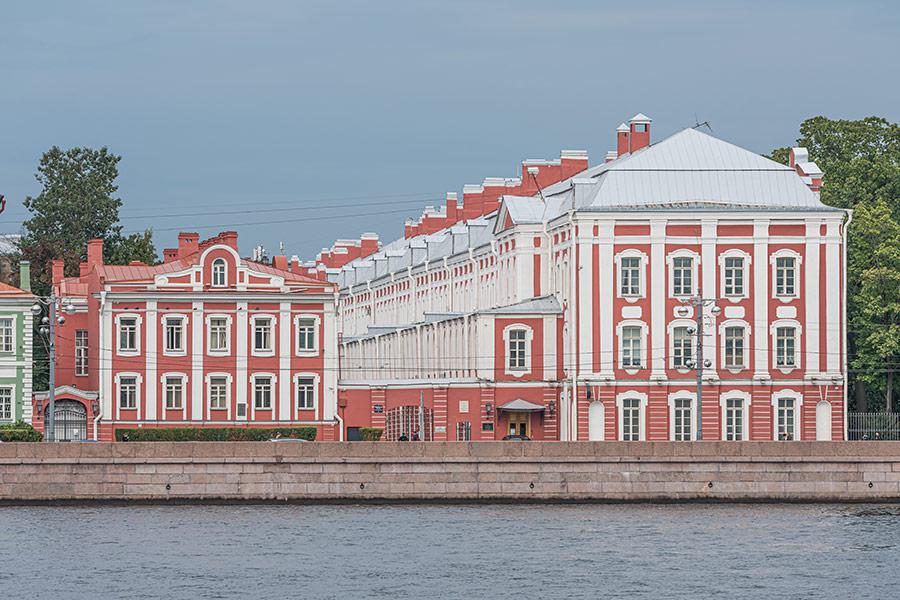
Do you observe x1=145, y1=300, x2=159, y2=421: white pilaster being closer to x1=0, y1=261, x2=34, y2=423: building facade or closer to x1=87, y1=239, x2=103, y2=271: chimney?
x1=0, y1=261, x2=34, y2=423: building facade

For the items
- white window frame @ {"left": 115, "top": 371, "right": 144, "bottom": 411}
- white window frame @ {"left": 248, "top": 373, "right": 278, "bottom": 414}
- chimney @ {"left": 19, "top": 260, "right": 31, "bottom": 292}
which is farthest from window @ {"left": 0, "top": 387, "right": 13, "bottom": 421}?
white window frame @ {"left": 248, "top": 373, "right": 278, "bottom": 414}

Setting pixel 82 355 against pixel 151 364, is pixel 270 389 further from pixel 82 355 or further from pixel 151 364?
pixel 82 355

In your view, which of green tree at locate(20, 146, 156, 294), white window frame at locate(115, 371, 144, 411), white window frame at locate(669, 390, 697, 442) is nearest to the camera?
white window frame at locate(115, 371, 144, 411)

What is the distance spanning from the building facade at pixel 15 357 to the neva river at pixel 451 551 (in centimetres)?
2168

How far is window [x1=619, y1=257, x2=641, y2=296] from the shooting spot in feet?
285

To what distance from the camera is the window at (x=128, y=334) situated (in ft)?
281

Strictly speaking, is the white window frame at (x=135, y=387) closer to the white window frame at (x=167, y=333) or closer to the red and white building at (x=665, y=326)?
the white window frame at (x=167, y=333)

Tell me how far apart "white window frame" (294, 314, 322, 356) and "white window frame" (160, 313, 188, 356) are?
4.34m

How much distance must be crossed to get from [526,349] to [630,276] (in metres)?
5.57

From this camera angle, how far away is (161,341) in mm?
85750

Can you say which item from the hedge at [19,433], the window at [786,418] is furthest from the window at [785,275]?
the hedge at [19,433]

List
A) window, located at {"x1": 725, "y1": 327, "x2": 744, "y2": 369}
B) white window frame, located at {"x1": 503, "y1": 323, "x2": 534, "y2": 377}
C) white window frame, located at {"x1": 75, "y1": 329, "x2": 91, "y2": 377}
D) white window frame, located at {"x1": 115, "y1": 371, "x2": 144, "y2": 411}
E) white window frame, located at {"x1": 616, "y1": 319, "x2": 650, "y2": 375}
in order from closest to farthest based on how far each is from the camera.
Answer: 1. white window frame, located at {"x1": 115, "y1": 371, "x2": 144, "y2": 411}
2. white window frame, located at {"x1": 616, "y1": 319, "x2": 650, "y2": 375}
3. window, located at {"x1": 725, "y1": 327, "x2": 744, "y2": 369}
4. white window frame, located at {"x1": 503, "y1": 323, "x2": 534, "y2": 377}
5. white window frame, located at {"x1": 75, "y1": 329, "x2": 91, "y2": 377}

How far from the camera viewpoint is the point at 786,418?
8706 cm

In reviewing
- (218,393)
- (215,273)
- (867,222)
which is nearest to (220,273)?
(215,273)
